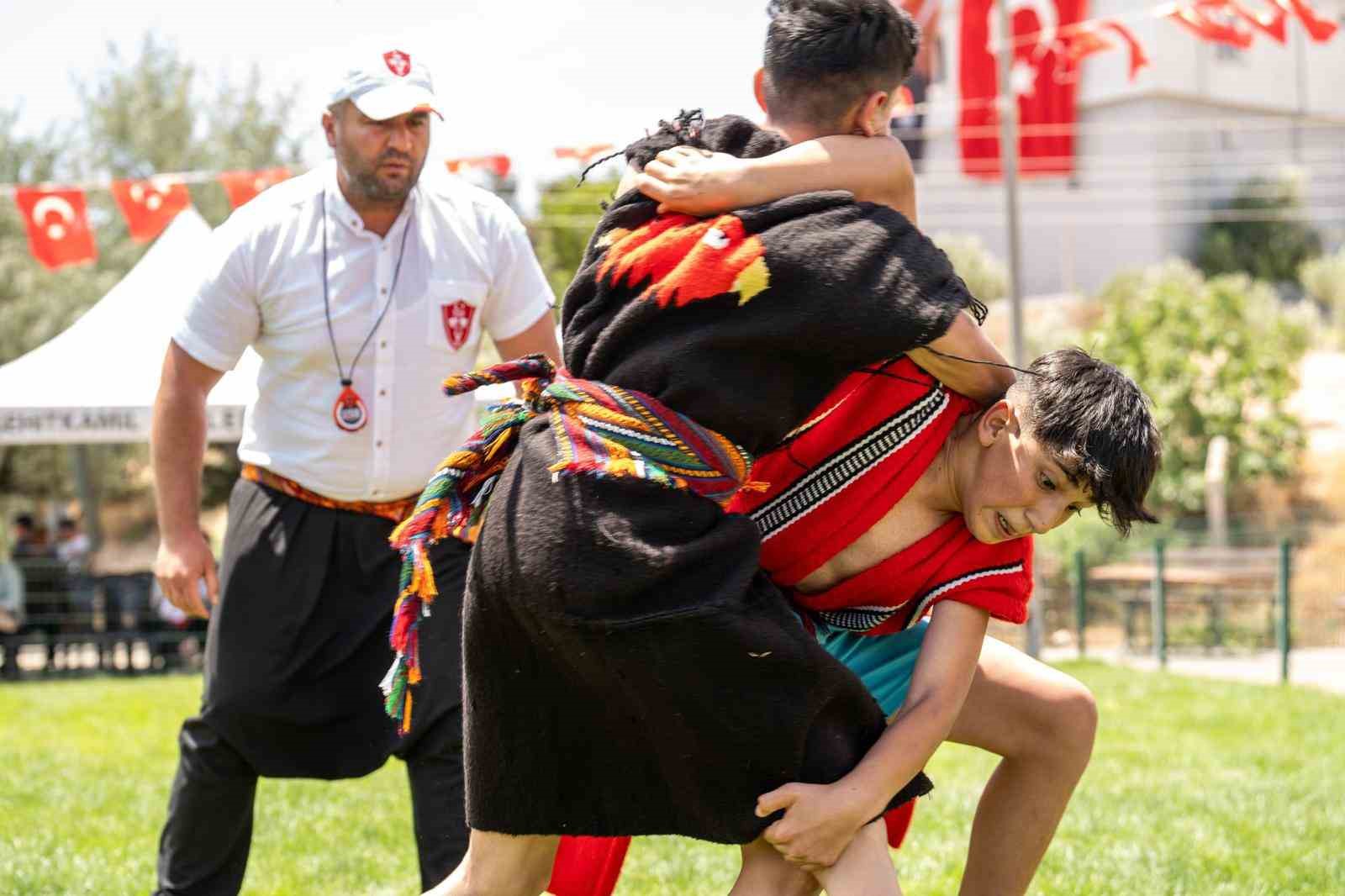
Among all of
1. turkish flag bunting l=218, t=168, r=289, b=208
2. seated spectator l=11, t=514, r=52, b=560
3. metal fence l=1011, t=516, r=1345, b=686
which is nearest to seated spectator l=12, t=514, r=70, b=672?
seated spectator l=11, t=514, r=52, b=560

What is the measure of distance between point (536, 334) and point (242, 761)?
1244mm

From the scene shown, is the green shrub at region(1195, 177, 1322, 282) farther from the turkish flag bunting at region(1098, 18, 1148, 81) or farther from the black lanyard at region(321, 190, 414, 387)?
the black lanyard at region(321, 190, 414, 387)

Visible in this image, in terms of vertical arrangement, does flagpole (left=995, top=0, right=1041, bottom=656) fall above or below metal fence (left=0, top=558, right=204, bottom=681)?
above

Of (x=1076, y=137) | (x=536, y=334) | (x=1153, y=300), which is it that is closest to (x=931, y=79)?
(x=1076, y=137)

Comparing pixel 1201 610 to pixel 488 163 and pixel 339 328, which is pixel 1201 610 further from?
pixel 339 328

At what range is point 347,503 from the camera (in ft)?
12.9

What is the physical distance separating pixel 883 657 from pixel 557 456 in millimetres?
795

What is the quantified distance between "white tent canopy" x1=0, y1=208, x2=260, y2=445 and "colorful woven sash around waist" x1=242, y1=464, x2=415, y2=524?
893 centimetres

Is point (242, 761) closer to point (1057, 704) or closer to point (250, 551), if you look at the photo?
point (250, 551)

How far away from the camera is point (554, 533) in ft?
7.88

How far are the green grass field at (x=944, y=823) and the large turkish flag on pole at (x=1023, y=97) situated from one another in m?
36.5

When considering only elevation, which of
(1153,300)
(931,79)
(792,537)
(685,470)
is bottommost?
(1153,300)

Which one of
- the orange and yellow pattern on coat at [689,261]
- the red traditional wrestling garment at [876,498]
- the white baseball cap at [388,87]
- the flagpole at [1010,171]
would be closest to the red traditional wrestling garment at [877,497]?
the red traditional wrestling garment at [876,498]

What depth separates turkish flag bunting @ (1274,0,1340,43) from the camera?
13.5 metres
